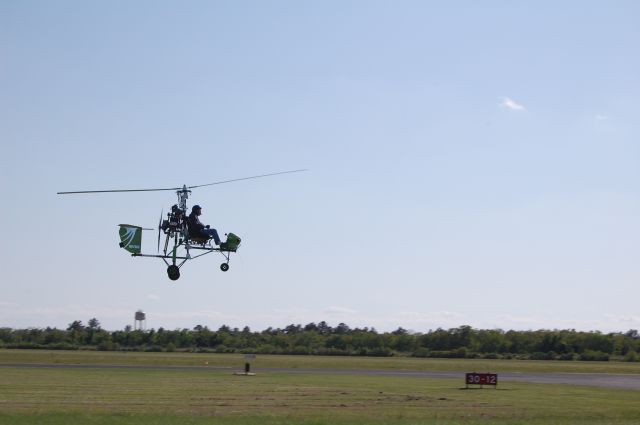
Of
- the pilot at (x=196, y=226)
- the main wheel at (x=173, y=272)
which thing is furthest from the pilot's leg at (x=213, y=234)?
the main wheel at (x=173, y=272)

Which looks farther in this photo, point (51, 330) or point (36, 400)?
point (51, 330)

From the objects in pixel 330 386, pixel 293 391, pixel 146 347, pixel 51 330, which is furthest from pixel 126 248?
pixel 51 330

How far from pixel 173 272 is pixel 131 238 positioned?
241 centimetres

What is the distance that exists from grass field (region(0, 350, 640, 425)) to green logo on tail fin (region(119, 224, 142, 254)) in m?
7.03

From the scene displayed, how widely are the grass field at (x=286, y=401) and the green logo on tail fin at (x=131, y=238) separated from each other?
23.1ft

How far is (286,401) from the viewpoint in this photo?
4244 cm

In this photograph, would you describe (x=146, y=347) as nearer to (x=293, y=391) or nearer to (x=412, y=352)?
(x=412, y=352)

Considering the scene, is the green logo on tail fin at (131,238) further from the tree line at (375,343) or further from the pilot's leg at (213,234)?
the tree line at (375,343)

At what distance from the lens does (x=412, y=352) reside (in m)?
143

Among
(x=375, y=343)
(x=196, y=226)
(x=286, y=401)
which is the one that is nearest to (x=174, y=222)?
(x=196, y=226)

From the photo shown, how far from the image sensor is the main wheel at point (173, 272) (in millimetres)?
36844

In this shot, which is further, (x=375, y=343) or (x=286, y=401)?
(x=375, y=343)

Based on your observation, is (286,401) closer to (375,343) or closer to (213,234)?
(213,234)

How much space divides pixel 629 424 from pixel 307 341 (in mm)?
123706
